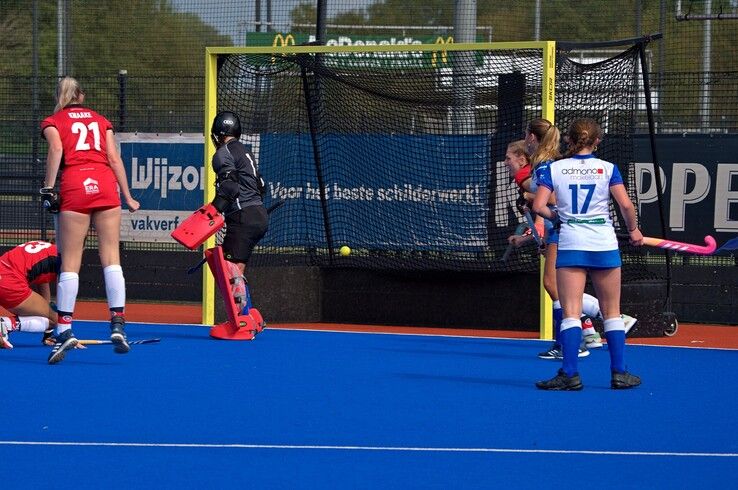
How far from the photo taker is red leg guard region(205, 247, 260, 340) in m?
10.9

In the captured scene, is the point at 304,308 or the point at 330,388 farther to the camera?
the point at 304,308

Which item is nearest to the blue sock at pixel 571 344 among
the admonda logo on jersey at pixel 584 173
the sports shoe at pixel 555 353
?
the admonda logo on jersey at pixel 584 173

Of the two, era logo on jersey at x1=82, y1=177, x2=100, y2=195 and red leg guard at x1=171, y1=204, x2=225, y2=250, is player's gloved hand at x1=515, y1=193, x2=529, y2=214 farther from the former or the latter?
era logo on jersey at x1=82, y1=177, x2=100, y2=195

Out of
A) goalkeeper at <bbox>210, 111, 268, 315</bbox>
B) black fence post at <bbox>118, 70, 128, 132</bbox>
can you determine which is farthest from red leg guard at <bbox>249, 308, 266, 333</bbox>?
black fence post at <bbox>118, 70, 128, 132</bbox>

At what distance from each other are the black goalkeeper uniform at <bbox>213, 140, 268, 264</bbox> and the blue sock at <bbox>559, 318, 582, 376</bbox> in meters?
3.62

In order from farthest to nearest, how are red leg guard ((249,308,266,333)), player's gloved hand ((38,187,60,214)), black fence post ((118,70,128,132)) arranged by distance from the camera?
black fence post ((118,70,128,132)), red leg guard ((249,308,266,333)), player's gloved hand ((38,187,60,214))

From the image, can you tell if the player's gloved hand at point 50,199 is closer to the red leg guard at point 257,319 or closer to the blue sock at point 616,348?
the red leg guard at point 257,319

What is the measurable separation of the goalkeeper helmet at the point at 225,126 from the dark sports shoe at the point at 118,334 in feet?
7.30

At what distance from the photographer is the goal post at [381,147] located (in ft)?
40.0

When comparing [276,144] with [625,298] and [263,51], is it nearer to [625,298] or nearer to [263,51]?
[263,51]

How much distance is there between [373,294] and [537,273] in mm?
1645

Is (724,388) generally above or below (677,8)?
below

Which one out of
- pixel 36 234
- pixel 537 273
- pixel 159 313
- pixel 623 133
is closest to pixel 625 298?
pixel 537 273

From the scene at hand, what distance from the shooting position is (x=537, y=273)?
1192 cm
